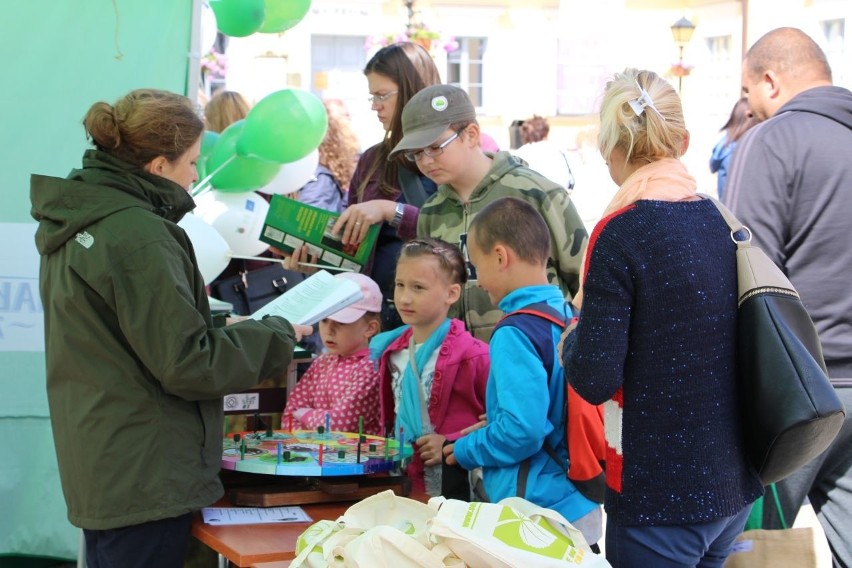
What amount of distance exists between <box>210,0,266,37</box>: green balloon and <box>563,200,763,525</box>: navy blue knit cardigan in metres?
2.61

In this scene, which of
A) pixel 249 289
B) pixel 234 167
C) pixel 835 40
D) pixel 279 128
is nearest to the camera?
pixel 279 128

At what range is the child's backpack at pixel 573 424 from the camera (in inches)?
106

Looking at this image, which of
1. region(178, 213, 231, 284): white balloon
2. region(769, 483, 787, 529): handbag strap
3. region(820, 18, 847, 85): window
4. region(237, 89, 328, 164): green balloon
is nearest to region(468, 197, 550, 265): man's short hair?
region(769, 483, 787, 529): handbag strap

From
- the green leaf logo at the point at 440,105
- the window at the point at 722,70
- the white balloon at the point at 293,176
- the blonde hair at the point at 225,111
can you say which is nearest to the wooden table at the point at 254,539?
the green leaf logo at the point at 440,105

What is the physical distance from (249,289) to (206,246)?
67cm

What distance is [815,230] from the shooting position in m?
3.45

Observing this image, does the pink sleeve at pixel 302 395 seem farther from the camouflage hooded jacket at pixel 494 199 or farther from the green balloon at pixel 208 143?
the green balloon at pixel 208 143

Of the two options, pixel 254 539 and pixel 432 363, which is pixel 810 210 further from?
pixel 254 539

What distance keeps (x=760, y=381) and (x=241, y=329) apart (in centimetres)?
126

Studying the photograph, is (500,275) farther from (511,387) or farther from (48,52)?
(48,52)

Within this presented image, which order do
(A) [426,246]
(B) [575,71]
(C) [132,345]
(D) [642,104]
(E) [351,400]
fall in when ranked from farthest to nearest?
(B) [575,71]
(E) [351,400]
(A) [426,246]
(C) [132,345]
(D) [642,104]

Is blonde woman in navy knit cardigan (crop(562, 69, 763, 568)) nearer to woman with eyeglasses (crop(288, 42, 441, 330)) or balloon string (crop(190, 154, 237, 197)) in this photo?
woman with eyeglasses (crop(288, 42, 441, 330))

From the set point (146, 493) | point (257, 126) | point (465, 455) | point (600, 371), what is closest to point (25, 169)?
point (257, 126)

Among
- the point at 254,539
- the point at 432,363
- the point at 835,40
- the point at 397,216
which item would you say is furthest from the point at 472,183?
the point at 835,40
